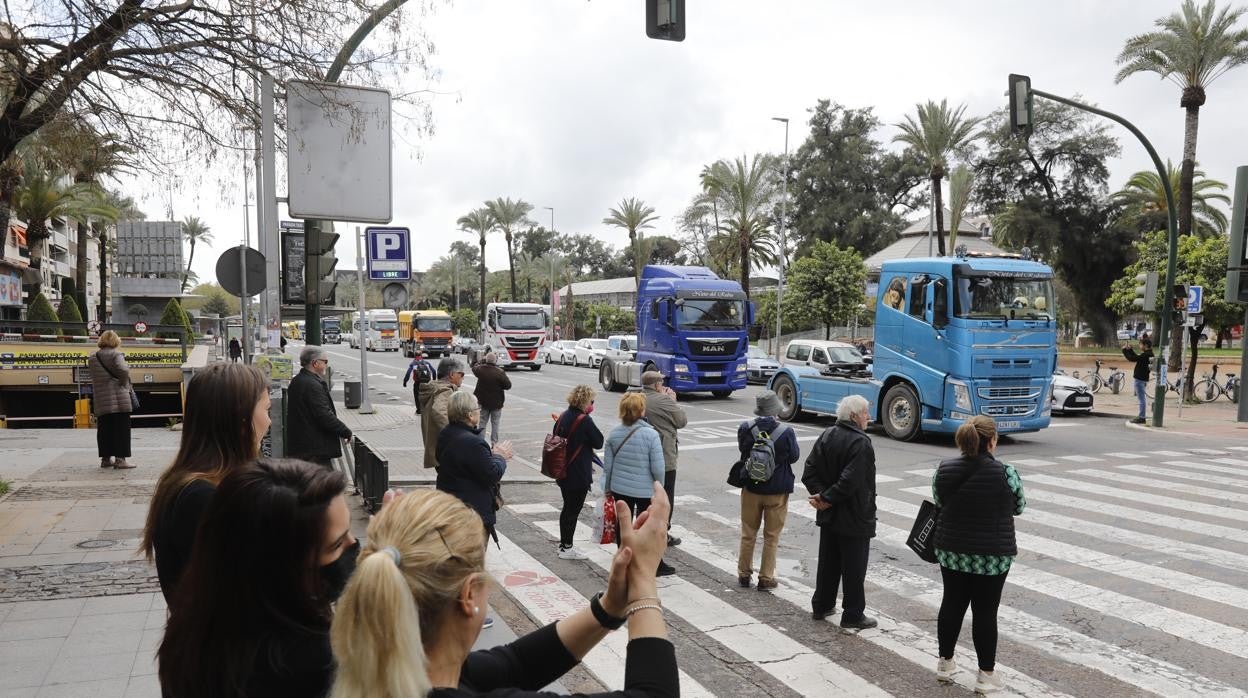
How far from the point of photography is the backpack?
21.3ft

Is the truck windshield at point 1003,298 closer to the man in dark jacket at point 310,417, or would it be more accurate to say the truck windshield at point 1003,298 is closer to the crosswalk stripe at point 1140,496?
the crosswalk stripe at point 1140,496

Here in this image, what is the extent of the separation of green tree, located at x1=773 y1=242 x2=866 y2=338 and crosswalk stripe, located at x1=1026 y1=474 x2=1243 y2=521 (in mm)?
26948

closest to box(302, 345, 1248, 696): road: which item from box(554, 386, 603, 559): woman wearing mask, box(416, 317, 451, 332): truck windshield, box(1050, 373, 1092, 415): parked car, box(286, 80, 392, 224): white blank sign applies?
box(554, 386, 603, 559): woman wearing mask

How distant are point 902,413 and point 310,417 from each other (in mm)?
10867

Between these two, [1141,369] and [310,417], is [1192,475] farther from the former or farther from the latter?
[310,417]

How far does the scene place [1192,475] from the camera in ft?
37.7

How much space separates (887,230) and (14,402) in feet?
180

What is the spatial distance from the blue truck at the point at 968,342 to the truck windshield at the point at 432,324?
3763 centimetres

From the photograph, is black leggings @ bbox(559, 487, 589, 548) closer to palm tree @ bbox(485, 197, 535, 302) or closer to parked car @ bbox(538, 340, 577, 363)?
parked car @ bbox(538, 340, 577, 363)

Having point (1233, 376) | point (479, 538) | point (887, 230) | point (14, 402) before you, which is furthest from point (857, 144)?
point (479, 538)

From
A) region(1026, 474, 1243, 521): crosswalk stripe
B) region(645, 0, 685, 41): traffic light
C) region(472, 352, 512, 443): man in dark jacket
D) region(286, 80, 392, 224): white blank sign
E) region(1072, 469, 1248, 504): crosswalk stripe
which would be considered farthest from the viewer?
region(472, 352, 512, 443): man in dark jacket

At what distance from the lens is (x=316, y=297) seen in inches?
344

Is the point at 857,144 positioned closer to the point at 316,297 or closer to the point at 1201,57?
the point at 1201,57

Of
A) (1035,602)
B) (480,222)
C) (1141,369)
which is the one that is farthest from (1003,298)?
(480,222)
